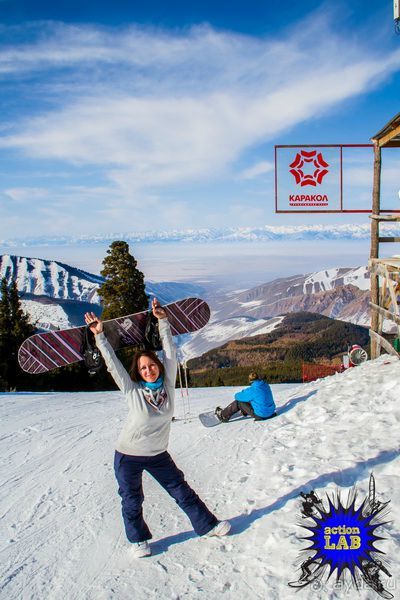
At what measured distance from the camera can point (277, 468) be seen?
20.5 ft

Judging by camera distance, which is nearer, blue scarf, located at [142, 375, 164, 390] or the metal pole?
blue scarf, located at [142, 375, 164, 390]

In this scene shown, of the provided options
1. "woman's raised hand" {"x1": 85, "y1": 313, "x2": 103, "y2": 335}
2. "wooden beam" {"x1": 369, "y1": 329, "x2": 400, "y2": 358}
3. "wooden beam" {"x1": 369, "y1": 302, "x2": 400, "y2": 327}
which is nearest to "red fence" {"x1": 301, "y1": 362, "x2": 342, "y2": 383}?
"wooden beam" {"x1": 369, "y1": 329, "x2": 400, "y2": 358}

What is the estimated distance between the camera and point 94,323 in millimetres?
4797

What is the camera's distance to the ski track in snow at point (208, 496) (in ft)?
14.2

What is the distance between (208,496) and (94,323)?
2.94 m

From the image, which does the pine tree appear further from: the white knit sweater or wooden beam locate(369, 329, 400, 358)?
the white knit sweater

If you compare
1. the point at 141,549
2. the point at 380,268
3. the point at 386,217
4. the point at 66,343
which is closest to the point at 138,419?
the point at 141,549

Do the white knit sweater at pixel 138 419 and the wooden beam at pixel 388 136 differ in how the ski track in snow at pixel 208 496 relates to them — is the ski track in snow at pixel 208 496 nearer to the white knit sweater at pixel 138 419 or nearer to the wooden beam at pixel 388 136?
the white knit sweater at pixel 138 419

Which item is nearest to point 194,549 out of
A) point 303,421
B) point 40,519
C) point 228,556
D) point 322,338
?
point 228,556

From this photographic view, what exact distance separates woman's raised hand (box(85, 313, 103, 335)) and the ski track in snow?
243 centimetres

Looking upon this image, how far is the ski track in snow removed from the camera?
14.2 ft

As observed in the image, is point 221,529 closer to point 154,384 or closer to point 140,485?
point 140,485

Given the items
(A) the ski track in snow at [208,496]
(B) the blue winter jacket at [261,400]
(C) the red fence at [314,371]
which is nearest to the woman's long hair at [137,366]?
(A) the ski track in snow at [208,496]

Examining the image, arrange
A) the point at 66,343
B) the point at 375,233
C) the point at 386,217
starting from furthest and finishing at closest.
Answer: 1. the point at 375,233
2. the point at 386,217
3. the point at 66,343
